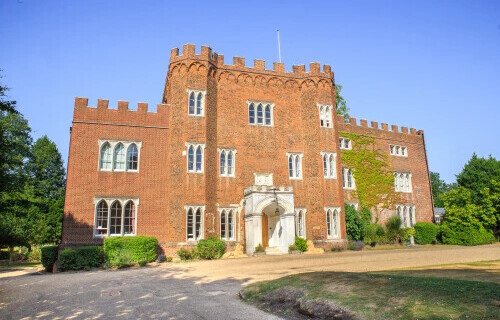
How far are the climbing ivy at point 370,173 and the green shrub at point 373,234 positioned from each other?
1389 millimetres

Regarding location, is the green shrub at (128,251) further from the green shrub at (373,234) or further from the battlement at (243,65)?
the green shrub at (373,234)

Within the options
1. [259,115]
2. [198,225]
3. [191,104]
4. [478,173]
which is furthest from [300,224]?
[478,173]

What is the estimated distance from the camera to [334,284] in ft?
29.2

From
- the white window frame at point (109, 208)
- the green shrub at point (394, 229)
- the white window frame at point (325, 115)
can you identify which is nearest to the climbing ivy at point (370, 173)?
the green shrub at point (394, 229)

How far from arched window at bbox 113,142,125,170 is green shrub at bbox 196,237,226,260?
6705mm

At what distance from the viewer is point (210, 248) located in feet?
70.4

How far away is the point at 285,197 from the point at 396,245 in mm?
11359

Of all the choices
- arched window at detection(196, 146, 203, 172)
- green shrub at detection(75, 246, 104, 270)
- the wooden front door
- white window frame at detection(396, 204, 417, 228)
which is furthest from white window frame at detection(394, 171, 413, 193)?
green shrub at detection(75, 246, 104, 270)

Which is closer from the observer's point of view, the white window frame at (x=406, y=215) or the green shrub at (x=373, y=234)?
the green shrub at (x=373, y=234)

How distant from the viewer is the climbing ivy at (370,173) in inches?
1176

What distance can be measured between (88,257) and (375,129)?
79.4 ft

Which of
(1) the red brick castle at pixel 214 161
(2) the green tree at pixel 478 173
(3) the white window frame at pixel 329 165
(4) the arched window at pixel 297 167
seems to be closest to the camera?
(1) the red brick castle at pixel 214 161

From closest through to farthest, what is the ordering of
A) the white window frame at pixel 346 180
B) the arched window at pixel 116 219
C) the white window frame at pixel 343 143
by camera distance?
the arched window at pixel 116 219
the white window frame at pixel 346 180
the white window frame at pixel 343 143

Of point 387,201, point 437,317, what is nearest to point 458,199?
point 387,201
